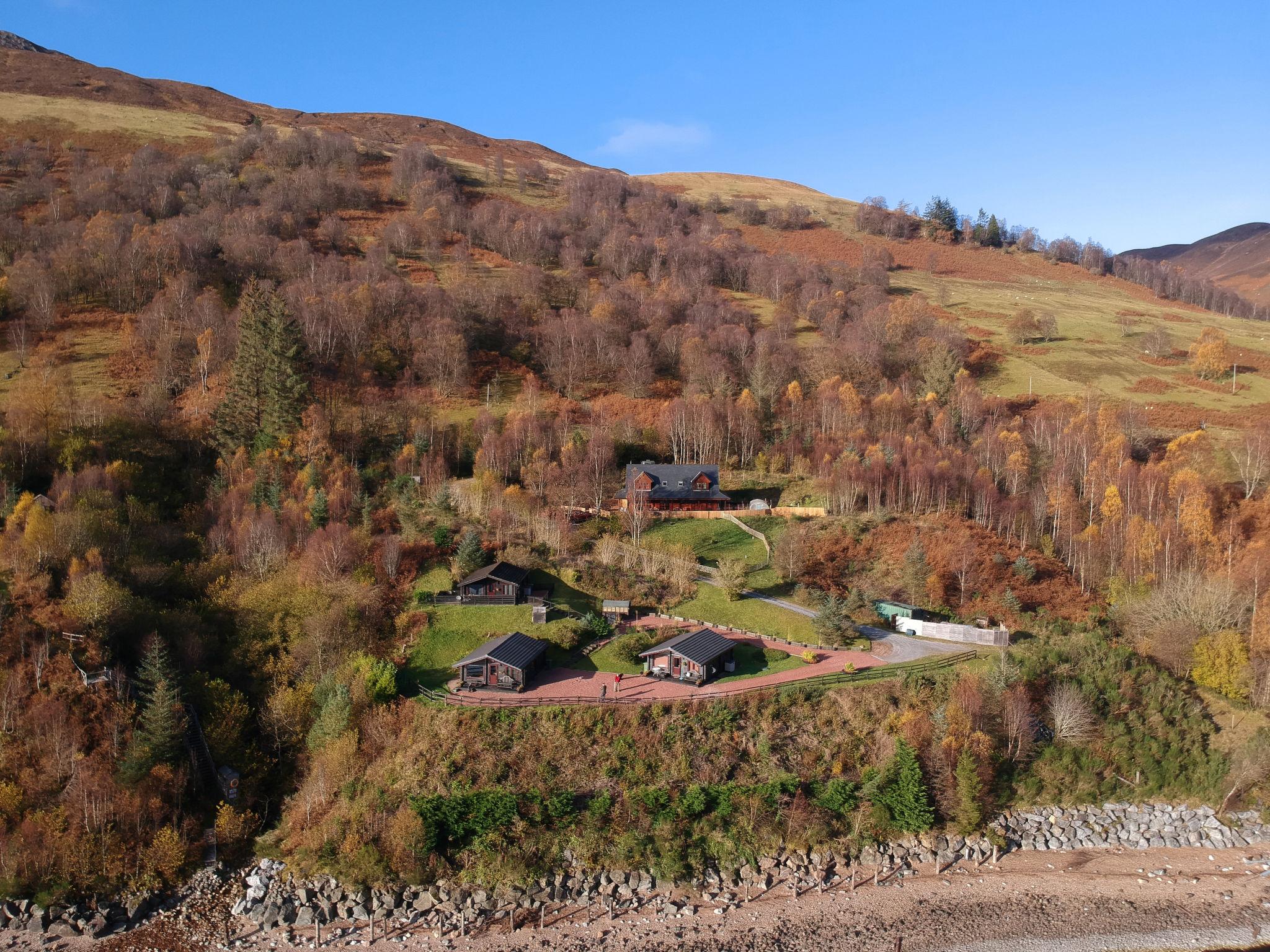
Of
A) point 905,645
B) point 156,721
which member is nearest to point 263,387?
point 156,721

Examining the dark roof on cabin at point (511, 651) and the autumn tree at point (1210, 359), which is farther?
the autumn tree at point (1210, 359)

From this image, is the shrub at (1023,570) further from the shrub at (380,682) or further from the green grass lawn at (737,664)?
the shrub at (380,682)

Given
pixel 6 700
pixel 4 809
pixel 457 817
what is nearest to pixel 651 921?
pixel 457 817

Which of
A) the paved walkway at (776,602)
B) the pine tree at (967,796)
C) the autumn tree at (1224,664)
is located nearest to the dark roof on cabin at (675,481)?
the paved walkway at (776,602)

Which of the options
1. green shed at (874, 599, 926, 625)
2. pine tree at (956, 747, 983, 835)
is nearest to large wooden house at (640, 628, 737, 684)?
green shed at (874, 599, 926, 625)

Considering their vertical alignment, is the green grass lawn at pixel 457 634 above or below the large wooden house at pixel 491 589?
below
